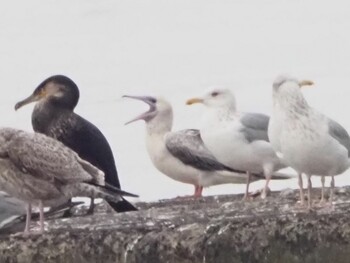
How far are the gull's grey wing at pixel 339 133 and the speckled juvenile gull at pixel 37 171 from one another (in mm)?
1791

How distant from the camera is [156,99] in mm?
16750

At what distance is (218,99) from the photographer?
1470cm

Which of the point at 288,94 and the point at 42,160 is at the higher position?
the point at 288,94

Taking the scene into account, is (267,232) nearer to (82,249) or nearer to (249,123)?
(82,249)

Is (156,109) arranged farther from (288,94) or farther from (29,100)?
(288,94)

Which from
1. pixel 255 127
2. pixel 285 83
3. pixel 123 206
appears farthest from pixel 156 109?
pixel 285 83

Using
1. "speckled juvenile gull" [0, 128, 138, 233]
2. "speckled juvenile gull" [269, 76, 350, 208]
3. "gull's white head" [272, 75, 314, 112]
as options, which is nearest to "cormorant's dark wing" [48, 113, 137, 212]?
"speckled juvenile gull" [0, 128, 138, 233]

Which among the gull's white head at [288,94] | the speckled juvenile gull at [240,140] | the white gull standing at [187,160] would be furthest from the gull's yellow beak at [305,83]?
the white gull standing at [187,160]

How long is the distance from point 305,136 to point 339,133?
47cm

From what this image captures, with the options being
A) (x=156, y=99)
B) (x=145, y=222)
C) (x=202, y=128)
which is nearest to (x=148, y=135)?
(x=156, y=99)

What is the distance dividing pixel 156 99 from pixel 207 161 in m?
0.92

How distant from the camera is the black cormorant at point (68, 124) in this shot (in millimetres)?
14930

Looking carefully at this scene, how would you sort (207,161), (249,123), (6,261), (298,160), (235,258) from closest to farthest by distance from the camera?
(235,258) → (6,261) → (298,160) → (249,123) → (207,161)

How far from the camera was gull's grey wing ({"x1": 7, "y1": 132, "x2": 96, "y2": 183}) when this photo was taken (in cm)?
1123
